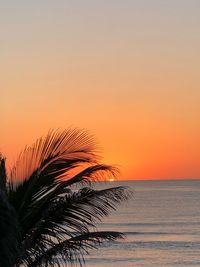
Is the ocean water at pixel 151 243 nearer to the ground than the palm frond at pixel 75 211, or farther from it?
nearer to the ground

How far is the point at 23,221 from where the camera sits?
25.7ft

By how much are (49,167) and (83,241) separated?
1.00 metres

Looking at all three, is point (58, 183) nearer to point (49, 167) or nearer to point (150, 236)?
point (49, 167)

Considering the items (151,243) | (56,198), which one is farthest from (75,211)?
(151,243)

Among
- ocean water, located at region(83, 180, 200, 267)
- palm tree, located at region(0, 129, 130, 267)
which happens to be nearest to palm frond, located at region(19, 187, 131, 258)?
palm tree, located at region(0, 129, 130, 267)

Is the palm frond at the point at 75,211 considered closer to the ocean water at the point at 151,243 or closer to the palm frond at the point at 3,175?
the palm frond at the point at 3,175

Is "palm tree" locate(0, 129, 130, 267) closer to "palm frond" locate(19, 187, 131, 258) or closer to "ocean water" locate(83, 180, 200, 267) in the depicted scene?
"palm frond" locate(19, 187, 131, 258)

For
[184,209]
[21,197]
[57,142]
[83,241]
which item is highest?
[57,142]

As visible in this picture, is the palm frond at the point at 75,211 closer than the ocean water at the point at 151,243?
Yes

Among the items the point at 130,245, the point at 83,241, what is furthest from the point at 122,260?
the point at 83,241

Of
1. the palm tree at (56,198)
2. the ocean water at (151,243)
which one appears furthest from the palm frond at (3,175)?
the ocean water at (151,243)

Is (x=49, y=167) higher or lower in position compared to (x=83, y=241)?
higher

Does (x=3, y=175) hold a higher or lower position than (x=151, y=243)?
higher

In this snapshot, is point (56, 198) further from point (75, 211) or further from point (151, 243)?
point (151, 243)
